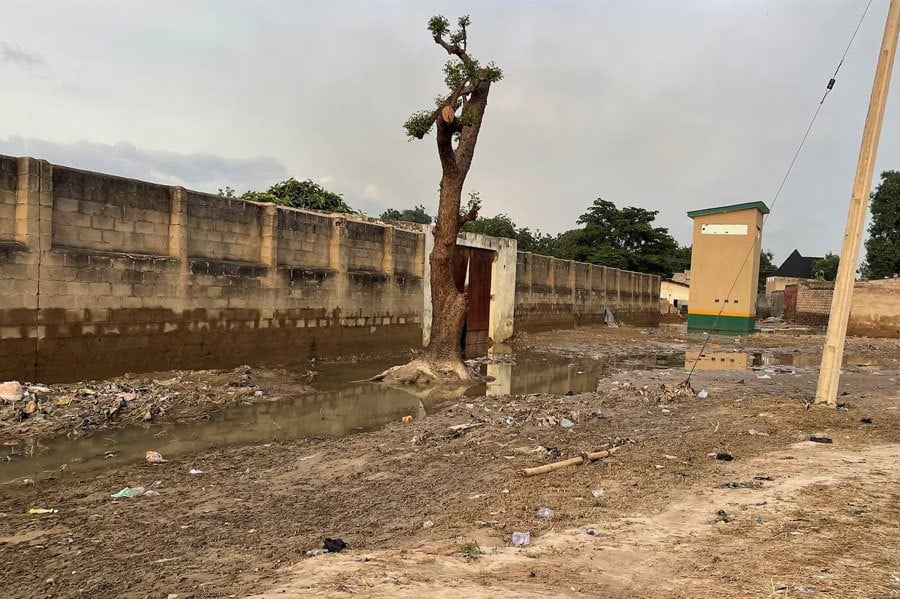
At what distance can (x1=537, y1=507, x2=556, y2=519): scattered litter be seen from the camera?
3819 millimetres

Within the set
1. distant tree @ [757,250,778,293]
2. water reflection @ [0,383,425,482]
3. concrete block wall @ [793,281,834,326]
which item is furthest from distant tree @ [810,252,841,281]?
water reflection @ [0,383,425,482]

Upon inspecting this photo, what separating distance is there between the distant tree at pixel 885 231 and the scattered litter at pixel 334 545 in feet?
144

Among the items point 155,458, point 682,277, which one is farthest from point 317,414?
point 682,277

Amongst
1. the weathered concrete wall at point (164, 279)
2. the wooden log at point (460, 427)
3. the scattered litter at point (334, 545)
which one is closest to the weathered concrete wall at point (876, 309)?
the weathered concrete wall at point (164, 279)

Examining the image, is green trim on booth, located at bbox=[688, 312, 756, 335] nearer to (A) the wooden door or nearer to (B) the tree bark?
(A) the wooden door

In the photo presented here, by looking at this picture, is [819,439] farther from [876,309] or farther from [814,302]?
[814,302]

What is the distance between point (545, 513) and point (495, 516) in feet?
1.03

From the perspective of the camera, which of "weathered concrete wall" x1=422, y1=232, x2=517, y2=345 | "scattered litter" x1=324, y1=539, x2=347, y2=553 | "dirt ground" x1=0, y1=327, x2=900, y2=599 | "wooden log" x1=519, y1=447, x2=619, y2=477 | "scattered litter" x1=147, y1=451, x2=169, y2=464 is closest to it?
"dirt ground" x1=0, y1=327, x2=900, y2=599

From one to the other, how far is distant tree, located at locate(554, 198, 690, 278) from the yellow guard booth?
14.0 metres

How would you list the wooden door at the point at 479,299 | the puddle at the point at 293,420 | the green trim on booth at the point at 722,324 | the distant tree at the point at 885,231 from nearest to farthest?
the puddle at the point at 293,420
the wooden door at the point at 479,299
the green trim on booth at the point at 722,324
the distant tree at the point at 885,231

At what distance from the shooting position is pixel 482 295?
56.9ft

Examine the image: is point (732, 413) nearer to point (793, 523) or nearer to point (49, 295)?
point (793, 523)

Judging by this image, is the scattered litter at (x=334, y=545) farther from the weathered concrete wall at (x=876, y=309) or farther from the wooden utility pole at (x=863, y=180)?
the weathered concrete wall at (x=876, y=309)

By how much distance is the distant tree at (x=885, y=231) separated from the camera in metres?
38.2
